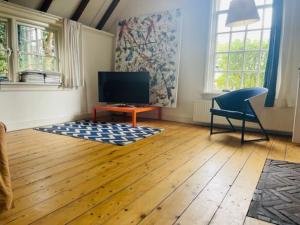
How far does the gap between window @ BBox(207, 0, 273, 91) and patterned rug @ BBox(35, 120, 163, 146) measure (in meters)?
1.62

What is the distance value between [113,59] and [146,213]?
4.46 m

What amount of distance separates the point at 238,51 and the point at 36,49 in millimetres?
3513

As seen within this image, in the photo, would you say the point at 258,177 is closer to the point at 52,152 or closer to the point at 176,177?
the point at 176,177

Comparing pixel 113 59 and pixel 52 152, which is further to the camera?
pixel 113 59

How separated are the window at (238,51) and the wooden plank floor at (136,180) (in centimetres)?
139

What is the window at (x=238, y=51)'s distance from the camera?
382cm

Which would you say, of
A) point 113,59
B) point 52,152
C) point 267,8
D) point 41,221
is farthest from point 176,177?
point 113,59

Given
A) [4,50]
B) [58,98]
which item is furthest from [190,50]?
[4,50]

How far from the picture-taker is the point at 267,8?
3.75m

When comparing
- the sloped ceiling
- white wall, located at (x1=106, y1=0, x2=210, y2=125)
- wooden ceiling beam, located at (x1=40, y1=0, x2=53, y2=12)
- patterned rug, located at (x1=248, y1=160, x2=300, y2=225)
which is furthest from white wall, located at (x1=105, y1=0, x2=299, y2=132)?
patterned rug, located at (x1=248, y1=160, x2=300, y2=225)

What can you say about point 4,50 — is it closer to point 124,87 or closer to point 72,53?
point 72,53

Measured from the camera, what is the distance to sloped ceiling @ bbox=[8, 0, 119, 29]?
379 cm

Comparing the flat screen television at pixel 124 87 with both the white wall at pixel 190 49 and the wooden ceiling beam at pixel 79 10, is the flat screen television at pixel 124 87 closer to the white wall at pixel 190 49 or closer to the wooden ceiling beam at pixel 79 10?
the white wall at pixel 190 49

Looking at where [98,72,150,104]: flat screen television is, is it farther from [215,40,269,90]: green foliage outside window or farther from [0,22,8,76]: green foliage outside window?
[0,22,8,76]: green foliage outside window
